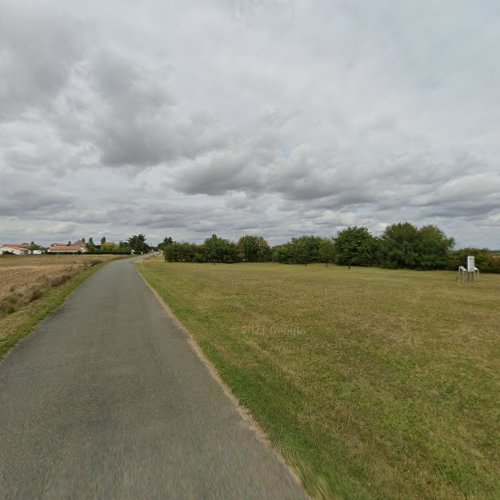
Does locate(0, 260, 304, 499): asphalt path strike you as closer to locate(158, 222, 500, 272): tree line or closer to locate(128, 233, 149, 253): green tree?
locate(158, 222, 500, 272): tree line

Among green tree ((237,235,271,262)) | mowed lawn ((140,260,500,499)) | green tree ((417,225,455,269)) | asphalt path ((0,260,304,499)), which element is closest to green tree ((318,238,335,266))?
green tree ((237,235,271,262))

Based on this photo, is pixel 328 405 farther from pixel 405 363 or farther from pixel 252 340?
pixel 252 340

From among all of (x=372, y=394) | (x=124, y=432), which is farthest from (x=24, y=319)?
(x=372, y=394)

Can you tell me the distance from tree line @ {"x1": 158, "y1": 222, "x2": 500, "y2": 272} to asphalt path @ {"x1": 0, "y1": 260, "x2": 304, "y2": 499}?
51176 mm

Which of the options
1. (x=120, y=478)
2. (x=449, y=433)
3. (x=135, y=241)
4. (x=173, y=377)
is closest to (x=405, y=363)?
(x=449, y=433)

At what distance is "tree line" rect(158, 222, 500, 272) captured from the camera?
51.2 metres

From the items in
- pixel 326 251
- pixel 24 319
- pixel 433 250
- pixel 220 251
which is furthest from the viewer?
pixel 220 251

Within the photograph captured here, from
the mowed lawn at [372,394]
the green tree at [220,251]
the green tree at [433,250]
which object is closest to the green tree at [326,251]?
the green tree at [433,250]

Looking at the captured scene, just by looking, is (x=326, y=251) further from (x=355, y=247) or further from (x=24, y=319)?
(x=24, y=319)

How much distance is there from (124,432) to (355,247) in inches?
2686

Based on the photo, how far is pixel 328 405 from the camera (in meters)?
4.34

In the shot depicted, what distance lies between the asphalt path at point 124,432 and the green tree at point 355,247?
65.3 meters

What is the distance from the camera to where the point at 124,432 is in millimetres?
3527

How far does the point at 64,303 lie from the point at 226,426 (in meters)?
12.2
